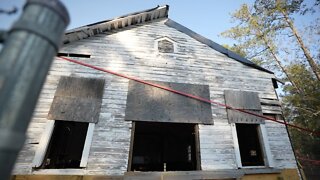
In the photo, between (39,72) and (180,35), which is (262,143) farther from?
(39,72)

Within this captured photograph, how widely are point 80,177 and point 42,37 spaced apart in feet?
17.1

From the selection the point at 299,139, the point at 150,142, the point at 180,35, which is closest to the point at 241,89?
the point at 180,35

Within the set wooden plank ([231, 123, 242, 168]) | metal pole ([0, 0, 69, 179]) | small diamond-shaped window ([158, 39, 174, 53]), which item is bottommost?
metal pole ([0, 0, 69, 179])

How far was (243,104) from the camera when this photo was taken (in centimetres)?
741

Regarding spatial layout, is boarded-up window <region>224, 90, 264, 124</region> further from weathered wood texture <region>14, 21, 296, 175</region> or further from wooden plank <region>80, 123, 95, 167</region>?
wooden plank <region>80, 123, 95, 167</region>

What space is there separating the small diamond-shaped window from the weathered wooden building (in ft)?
0.14

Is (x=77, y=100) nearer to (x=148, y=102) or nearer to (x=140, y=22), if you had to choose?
(x=148, y=102)

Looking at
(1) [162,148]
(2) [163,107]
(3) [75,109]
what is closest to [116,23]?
(3) [75,109]

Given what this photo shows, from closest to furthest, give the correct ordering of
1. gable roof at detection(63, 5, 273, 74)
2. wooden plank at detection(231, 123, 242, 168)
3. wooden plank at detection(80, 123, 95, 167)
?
wooden plank at detection(80, 123, 95, 167) → wooden plank at detection(231, 123, 242, 168) → gable roof at detection(63, 5, 273, 74)

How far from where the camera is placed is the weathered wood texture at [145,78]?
580cm

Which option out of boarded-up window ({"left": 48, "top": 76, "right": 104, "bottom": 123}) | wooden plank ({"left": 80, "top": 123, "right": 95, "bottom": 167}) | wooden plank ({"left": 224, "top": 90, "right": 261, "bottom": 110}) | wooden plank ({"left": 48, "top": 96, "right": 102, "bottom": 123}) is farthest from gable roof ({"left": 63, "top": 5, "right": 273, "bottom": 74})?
wooden plank ({"left": 80, "top": 123, "right": 95, "bottom": 167})

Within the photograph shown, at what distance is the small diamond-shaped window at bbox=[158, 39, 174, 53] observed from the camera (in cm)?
813

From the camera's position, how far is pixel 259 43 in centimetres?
1742

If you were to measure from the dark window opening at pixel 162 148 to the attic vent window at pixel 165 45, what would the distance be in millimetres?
5710
